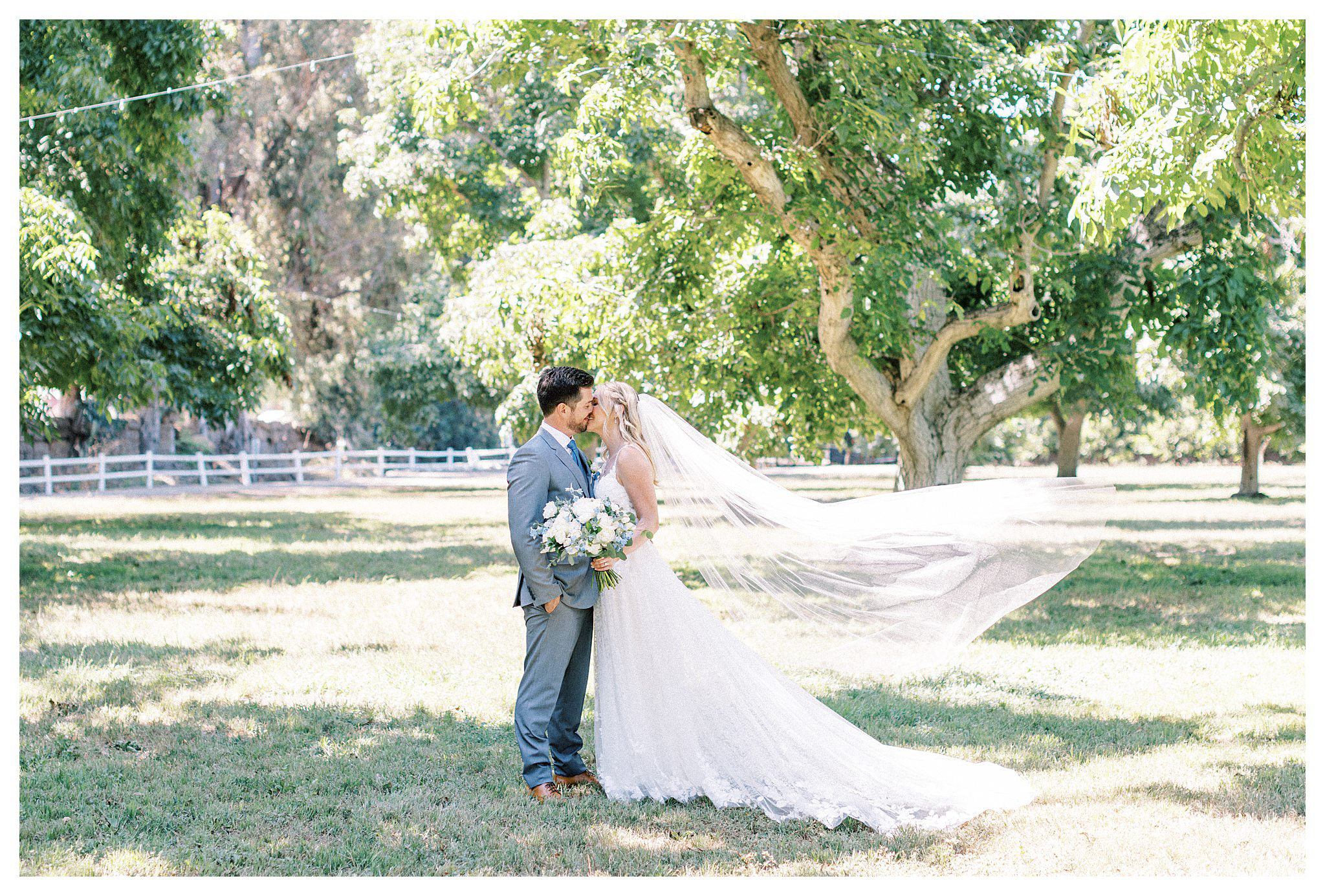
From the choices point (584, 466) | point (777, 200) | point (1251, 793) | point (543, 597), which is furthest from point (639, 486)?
point (777, 200)

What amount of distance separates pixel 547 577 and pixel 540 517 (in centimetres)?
30

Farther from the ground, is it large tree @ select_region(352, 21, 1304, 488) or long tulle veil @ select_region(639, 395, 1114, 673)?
large tree @ select_region(352, 21, 1304, 488)

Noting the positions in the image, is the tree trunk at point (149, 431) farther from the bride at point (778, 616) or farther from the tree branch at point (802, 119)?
the bride at point (778, 616)

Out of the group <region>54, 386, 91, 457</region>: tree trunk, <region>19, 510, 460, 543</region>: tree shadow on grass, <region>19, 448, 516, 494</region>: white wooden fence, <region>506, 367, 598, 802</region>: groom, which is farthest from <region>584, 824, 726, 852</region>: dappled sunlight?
<region>54, 386, 91, 457</region>: tree trunk

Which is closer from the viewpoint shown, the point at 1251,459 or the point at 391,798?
the point at 391,798

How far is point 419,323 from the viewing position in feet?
117

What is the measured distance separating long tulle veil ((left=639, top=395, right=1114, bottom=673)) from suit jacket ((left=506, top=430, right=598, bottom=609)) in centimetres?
54

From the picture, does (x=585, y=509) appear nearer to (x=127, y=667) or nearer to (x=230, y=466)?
(x=127, y=667)

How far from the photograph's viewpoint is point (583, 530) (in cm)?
518

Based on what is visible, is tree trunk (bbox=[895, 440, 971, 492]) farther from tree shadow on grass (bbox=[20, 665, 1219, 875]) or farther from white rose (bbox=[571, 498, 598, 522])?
white rose (bbox=[571, 498, 598, 522])

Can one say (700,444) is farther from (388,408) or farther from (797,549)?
(388,408)

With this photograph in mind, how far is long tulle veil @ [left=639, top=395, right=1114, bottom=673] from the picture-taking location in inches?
229

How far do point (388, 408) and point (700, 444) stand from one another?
118 feet
